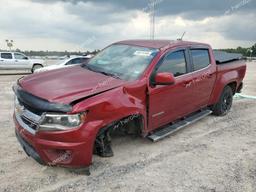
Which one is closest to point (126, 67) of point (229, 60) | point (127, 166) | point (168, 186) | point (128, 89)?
point (128, 89)

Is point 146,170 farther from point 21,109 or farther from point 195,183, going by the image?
point 21,109

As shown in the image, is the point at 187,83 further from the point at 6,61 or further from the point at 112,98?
the point at 6,61

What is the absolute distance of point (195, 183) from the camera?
3.74 meters

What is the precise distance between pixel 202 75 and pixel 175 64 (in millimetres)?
927

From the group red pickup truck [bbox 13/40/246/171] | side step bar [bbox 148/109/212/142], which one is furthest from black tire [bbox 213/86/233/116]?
side step bar [bbox 148/109/212/142]

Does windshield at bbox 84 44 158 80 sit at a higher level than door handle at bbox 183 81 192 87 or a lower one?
higher

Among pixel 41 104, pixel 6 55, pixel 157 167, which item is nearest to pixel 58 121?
pixel 41 104

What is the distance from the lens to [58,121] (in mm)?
3424

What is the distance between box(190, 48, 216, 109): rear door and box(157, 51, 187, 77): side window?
323 mm

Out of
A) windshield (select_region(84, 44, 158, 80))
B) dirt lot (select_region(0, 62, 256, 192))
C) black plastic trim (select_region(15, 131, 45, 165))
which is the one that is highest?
windshield (select_region(84, 44, 158, 80))

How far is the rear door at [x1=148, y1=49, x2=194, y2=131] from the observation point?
458cm

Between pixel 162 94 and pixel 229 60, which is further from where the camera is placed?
pixel 229 60

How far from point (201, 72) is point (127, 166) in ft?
8.50

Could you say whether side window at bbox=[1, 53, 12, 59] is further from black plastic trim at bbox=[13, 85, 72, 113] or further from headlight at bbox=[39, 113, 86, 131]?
headlight at bbox=[39, 113, 86, 131]
